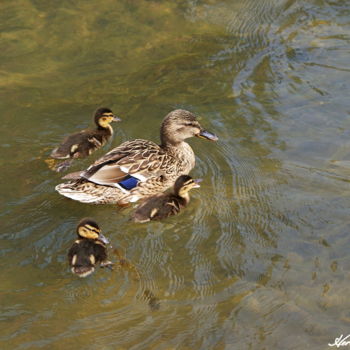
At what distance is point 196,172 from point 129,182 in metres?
0.65

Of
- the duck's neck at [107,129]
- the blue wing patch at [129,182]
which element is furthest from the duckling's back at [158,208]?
the duck's neck at [107,129]

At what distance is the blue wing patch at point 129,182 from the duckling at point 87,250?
74 cm

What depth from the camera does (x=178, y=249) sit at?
4.16m

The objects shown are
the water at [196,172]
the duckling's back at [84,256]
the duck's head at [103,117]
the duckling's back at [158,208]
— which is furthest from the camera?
the duck's head at [103,117]

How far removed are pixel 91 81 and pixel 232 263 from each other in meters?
3.10

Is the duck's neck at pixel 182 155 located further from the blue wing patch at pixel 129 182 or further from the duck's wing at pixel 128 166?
the blue wing patch at pixel 129 182

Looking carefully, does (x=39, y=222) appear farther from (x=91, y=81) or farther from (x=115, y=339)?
(x=91, y=81)

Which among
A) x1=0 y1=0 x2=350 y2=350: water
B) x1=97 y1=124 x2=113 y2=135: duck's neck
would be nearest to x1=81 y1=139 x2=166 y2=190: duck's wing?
x1=0 y1=0 x2=350 y2=350: water

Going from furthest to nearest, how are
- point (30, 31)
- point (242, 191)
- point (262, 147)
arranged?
1. point (30, 31)
2. point (262, 147)
3. point (242, 191)

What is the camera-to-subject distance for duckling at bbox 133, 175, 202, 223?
4539 millimetres

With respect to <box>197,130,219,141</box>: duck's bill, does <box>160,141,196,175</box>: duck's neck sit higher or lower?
lower

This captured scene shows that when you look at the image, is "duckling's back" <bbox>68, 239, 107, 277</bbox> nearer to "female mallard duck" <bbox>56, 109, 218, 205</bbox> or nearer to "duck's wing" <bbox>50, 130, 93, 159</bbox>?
"female mallard duck" <bbox>56, 109, 218, 205</bbox>

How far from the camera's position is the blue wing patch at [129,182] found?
15.9 feet

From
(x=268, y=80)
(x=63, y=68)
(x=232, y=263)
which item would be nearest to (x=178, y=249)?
(x=232, y=263)
